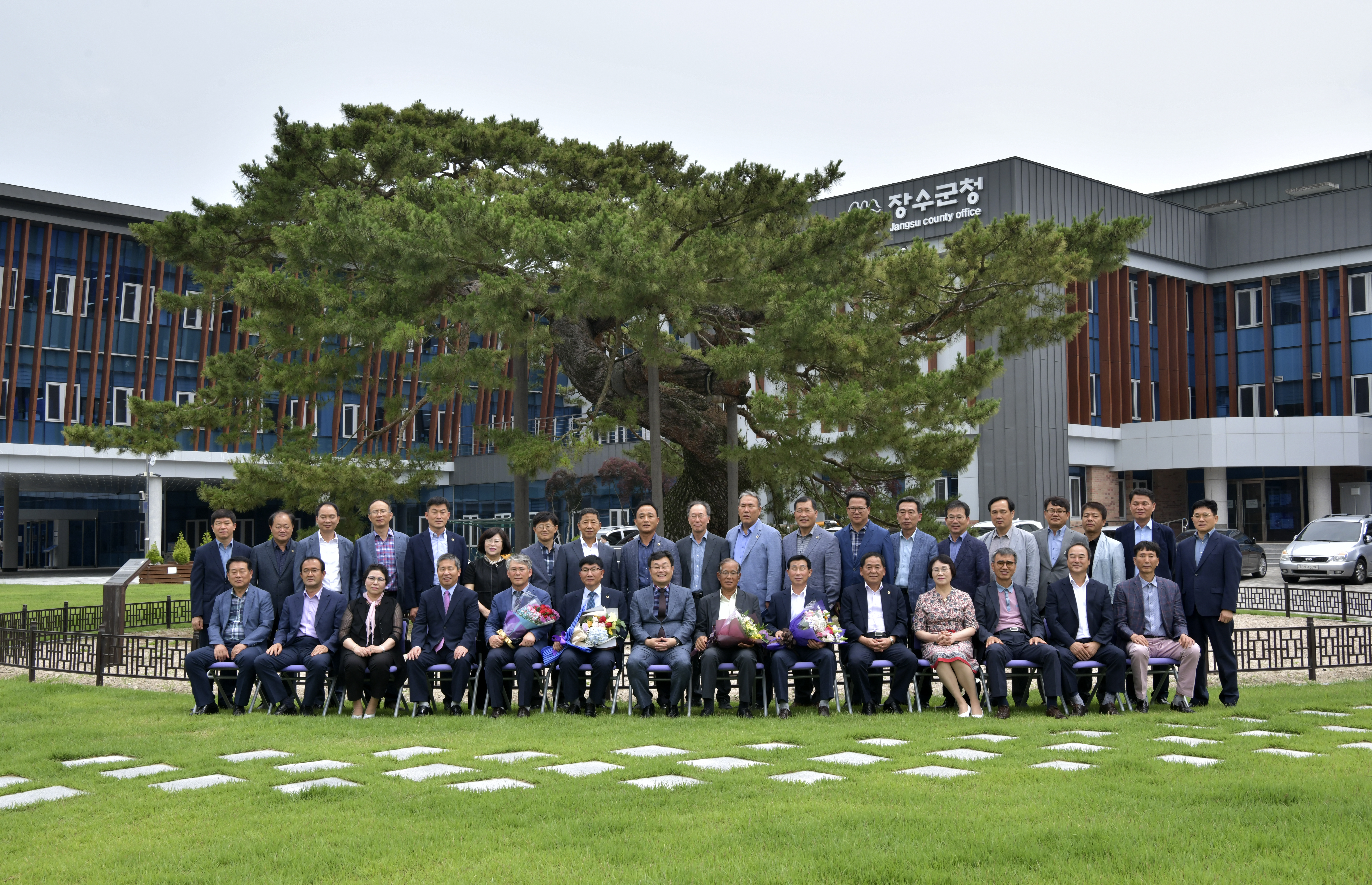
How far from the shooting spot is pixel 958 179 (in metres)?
38.4

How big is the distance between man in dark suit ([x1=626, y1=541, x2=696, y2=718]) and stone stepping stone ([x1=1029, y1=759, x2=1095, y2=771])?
3414mm

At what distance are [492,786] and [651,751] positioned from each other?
1.39 meters

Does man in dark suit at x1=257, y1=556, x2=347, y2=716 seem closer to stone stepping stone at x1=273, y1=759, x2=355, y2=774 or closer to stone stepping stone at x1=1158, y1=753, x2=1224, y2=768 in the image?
stone stepping stone at x1=273, y1=759, x2=355, y2=774

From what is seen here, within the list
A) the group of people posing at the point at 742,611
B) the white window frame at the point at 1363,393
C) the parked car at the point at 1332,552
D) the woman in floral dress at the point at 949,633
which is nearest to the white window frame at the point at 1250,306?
the white window frame at the point at 1363,393

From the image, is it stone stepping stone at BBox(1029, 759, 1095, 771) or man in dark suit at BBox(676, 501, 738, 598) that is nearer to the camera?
stone stepping stone at BBox(1029, 759, 1095, 771)

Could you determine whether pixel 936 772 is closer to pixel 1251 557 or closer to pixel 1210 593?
pixel 1210 593

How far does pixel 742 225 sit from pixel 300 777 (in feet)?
37.1

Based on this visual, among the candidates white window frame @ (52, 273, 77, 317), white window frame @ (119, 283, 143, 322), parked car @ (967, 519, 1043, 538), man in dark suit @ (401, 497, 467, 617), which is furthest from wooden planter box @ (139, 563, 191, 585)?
man in dark suit @ (401, 497, 467, 617)

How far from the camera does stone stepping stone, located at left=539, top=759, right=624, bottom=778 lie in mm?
6621

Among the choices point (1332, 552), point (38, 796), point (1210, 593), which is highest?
point (1332, 552)

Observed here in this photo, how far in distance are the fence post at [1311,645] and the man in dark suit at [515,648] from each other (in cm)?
761

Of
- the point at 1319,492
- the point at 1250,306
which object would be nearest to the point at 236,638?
the point at 1319,492

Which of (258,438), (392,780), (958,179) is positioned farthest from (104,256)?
(392,780)

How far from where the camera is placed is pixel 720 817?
214 inches
